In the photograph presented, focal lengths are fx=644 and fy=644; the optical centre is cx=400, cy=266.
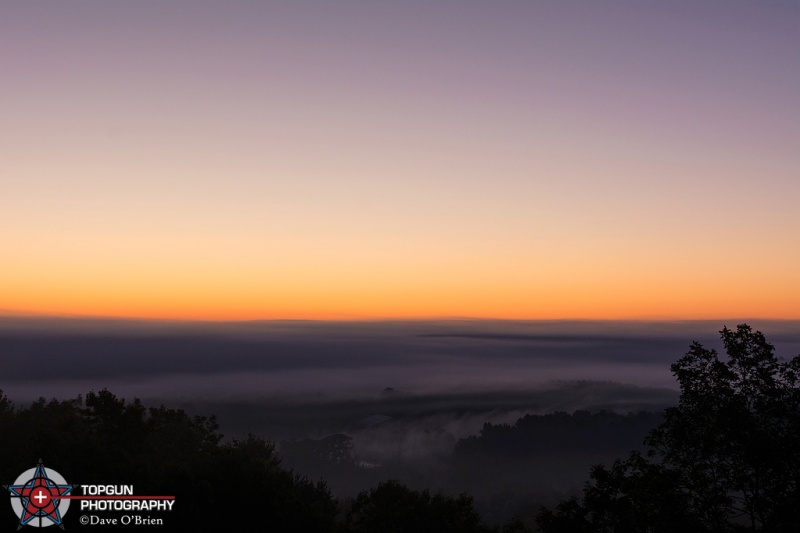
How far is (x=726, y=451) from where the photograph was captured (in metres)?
20.4

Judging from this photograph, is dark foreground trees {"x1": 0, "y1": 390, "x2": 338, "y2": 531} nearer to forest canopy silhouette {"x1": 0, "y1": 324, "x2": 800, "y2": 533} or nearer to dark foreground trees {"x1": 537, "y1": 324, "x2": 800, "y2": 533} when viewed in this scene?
forest canopy silhouette {"x1": 0, "y1": 324, "x2": 800, "y2": 533}

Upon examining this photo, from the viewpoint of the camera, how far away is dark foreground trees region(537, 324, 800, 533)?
19.8m

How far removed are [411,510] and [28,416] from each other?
3534cm

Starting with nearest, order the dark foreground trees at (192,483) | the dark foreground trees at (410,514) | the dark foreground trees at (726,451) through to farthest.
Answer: the dark foreground trees at (726,451) → the dark foreground trees at (192,483) → the dark foreground trees at (410,514)

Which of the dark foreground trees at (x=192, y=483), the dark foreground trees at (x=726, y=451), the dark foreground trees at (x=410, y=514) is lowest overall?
the dark foreground trees at (x=410, y=514)

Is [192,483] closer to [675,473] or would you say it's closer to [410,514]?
[410,514]

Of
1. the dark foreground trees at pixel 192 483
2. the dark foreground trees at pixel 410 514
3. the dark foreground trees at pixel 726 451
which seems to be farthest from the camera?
the dark foreground trees at pixel 410 514

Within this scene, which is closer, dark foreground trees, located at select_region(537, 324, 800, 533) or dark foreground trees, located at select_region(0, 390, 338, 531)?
dark foreground trees, located at select_region(537, 324, 800, 533)

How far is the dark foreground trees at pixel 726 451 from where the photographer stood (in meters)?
19.8

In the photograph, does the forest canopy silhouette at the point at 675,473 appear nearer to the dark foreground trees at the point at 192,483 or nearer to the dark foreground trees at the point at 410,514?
the dark foreground trees at the point at 192,483

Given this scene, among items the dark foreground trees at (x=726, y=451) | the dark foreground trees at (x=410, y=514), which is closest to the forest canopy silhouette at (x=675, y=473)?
the dark foreground trees at (x=726, y=451)

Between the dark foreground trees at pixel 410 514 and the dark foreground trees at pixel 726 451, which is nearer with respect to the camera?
the dark foreground trees at pixel 726 451

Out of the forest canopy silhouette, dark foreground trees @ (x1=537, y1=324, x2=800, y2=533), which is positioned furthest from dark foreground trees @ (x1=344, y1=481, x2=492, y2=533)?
dark foreground trees @ (x1=537, y1=324, x2=800, y2=533)

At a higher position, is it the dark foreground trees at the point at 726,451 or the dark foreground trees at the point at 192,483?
the dark foreground trees at the point at 726,451
